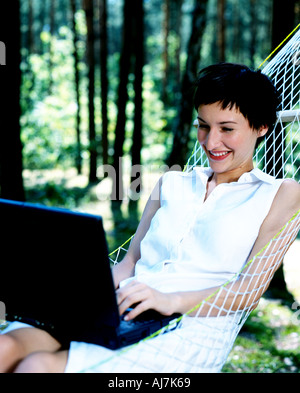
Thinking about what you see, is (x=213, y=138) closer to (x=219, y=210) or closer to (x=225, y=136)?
(x=225, y=136)

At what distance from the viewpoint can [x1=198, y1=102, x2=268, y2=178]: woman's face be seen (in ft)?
5.42

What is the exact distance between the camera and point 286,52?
95.7 inches

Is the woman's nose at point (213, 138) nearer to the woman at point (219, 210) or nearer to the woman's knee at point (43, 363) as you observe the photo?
the woman at point (219, 210)

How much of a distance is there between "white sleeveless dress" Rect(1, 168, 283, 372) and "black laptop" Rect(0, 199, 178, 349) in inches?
2.3

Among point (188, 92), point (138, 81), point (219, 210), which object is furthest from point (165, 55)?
point (219, 210)

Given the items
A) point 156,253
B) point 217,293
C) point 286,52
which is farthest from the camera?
point 286,52

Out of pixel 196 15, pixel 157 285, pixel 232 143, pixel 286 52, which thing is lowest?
pixel 157 285

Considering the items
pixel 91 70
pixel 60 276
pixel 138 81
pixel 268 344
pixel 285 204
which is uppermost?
pixel 91 70

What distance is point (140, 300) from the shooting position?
55.1 inches

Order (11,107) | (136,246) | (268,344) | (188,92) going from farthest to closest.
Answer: (188,92) < (11,107) < (268,344) < (136,246)

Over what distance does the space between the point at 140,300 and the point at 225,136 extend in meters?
0.62
